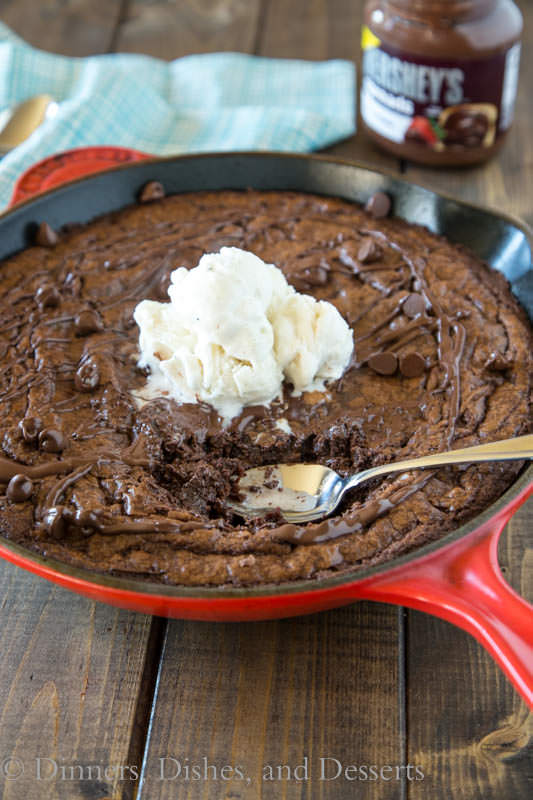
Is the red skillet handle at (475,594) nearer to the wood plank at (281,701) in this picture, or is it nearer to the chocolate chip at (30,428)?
the wood plank at (281,701)

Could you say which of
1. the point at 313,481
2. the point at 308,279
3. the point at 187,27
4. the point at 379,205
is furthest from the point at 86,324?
the point at 187,27

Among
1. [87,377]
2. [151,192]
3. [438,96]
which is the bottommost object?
[87,377]

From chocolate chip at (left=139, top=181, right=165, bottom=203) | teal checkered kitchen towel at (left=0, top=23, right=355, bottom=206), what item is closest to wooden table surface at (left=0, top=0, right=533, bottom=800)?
chocolate chip at (left=139, top=181, right=165, bottom=203)

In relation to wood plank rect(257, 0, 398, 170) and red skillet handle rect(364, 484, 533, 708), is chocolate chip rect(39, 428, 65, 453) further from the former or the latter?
wood plank rect(257, 0, 398, 170)

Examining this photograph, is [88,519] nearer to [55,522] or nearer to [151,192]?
[55,522]

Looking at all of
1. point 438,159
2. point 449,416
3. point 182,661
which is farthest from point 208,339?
point 438,159

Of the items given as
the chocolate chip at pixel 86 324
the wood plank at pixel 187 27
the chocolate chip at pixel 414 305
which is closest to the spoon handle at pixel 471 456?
the chocolate chip at pixel 414 305
